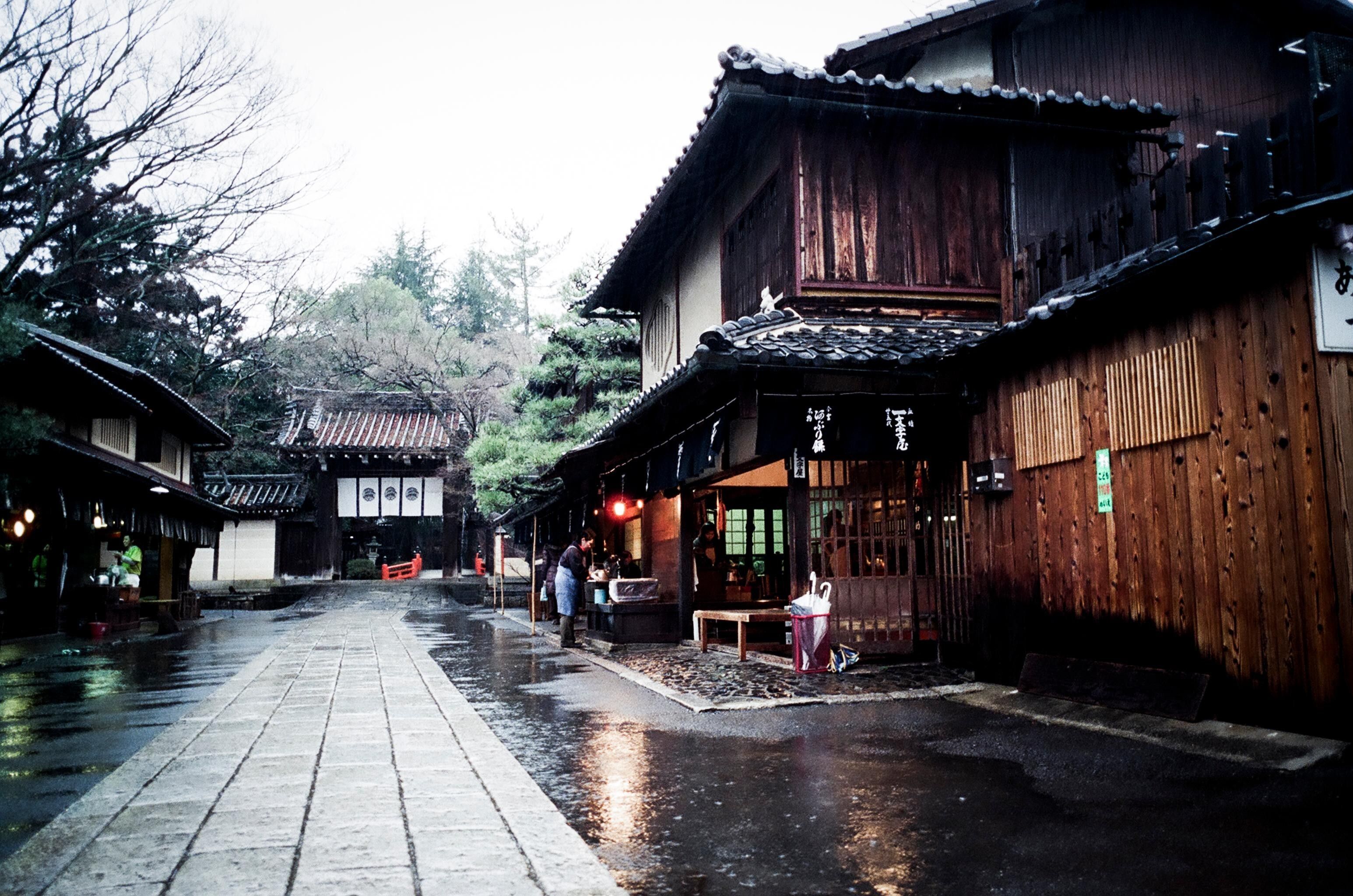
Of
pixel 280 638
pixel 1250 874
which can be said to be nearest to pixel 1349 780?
pixel 1250 874

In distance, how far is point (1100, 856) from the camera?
4742mm

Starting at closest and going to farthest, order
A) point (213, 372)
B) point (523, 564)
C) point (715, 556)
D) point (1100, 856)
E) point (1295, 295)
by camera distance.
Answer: point (1100, 856), point (1295, 295), point (715, 556), point (213, 372), point (523, 564)

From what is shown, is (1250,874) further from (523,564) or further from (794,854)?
(523,564)

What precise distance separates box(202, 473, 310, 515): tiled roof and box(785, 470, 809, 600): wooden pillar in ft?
110

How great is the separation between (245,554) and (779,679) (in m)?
36.0

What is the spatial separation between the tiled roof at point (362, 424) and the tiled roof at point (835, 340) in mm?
31438

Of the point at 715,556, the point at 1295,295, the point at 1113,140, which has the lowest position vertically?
the point at 715,556

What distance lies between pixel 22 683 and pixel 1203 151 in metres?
15.9

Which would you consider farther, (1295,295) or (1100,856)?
(1295,295)

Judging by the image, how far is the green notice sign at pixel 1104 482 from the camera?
866 centimetres

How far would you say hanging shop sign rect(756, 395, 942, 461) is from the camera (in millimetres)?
11891

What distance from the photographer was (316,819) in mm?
5629

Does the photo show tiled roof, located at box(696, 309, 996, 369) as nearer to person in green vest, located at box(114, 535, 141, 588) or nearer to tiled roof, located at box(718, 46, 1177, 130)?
tiled roof, located at box(718, 46, 1177, 130)

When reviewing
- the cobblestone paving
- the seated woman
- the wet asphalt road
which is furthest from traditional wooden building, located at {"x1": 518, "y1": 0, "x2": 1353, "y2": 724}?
the wet asphalt road
